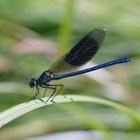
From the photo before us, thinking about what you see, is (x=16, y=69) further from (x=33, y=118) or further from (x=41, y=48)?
(x=33, y=118)

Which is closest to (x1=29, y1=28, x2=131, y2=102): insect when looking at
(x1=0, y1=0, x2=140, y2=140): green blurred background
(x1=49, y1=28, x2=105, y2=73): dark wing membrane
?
(x1=49, y1=28, x2=105, y2=73): dark wing membrane

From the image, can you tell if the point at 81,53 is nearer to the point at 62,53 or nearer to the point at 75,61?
the point at 75,61

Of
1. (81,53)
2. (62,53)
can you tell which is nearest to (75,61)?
(81,53)

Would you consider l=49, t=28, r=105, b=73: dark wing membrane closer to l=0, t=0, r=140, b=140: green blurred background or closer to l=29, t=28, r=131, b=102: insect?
l=29, t=28, r=131, b=102: insect

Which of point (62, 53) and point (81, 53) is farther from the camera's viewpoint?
point (62, 53)

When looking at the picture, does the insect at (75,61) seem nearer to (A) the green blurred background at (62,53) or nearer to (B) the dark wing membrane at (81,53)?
(B) the dark wing membrane at (81,53)

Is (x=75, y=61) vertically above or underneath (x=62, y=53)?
underneath

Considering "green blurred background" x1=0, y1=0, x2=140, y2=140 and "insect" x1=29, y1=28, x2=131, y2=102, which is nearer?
"insect" x1=29, y1=28, x2=131, y2=102
